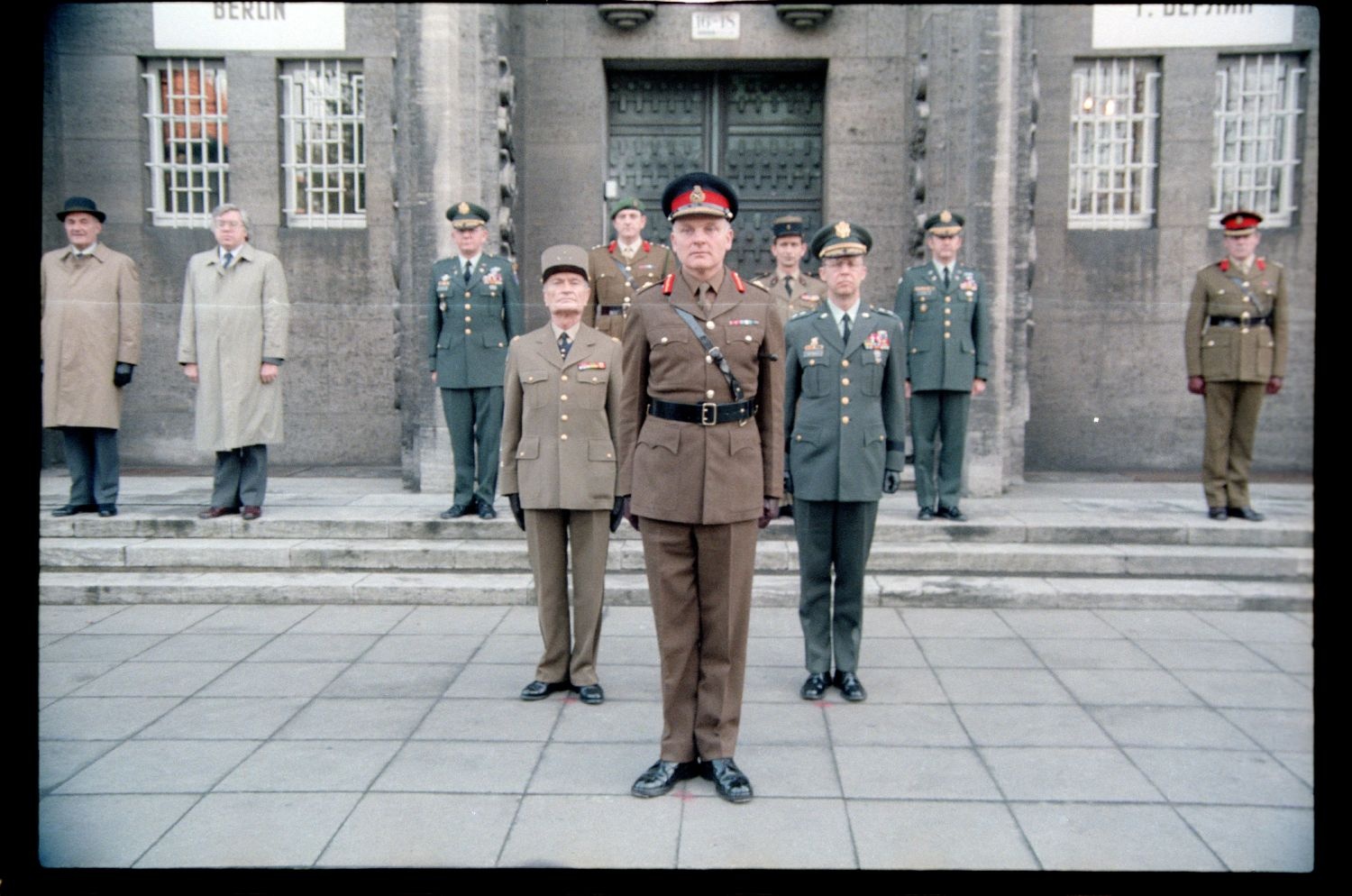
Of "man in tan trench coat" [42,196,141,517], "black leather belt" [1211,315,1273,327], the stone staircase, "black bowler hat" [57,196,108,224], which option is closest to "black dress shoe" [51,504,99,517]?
"man in tan trench coat" [42,196,141,517]

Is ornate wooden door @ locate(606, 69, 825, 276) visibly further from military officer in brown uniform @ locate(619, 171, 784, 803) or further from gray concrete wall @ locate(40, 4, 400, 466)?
military officer in brown uniform @ locate(619, 171, 784, 803)

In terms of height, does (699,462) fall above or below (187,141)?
below

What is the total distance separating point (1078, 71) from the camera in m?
9.99

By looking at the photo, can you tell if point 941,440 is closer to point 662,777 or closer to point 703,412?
point 703,412

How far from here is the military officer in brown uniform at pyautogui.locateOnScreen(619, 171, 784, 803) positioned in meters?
4.02

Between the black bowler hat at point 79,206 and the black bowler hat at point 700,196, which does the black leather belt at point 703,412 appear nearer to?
the black bowler hat at point 700,196

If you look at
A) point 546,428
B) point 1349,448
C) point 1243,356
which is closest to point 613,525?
point 546,428

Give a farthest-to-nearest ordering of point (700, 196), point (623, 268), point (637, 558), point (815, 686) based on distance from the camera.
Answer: point (623, 268) < point (637, 558) < point (815, 686) < point (700, 196)

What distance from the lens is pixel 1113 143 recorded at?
10094mm

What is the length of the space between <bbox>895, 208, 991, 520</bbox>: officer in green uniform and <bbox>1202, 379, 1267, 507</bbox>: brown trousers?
167 centimetres

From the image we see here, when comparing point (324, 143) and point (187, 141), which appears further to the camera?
point (324, 143)

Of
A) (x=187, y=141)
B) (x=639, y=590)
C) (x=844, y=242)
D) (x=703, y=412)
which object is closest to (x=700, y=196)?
(x=703, y=412)

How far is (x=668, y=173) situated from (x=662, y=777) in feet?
23.5

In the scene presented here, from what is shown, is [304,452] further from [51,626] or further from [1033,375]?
[1033,375]
